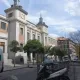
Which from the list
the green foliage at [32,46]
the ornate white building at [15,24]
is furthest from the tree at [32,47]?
the ornate white building at [15,24]

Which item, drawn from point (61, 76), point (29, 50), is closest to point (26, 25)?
point (29, 50)

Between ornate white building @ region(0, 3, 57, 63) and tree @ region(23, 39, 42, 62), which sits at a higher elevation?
ornate white building @ region(0, 3, 57, 63)

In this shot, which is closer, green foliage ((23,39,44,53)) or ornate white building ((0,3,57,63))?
ornate white building ((0,3,57,63))

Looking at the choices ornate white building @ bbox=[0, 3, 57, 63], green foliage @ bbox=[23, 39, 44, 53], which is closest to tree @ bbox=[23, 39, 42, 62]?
green foliage @ bbox=[23, 39, 44, 53]

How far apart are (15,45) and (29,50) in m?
9.39

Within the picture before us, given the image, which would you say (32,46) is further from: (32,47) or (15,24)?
(15,24)

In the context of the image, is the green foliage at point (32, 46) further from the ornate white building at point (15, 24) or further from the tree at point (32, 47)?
the ornate white building at point (15, 24)

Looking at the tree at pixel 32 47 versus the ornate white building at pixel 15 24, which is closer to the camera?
the ornate white building at pixel 15 24

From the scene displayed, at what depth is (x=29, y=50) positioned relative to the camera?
166 ft

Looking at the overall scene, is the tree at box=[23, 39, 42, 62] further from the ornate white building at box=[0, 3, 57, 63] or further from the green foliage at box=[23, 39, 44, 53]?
the ornate white building at box=[0, 3, 57, 63]

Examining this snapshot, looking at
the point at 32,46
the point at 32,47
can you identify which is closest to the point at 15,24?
the point at 32,46

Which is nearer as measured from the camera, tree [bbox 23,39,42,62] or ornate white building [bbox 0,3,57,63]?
ornate white building [bbox 0,3,57,63]

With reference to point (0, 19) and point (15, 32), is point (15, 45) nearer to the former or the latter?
point (0, 19)

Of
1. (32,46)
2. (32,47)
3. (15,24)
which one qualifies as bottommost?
(32,47)
